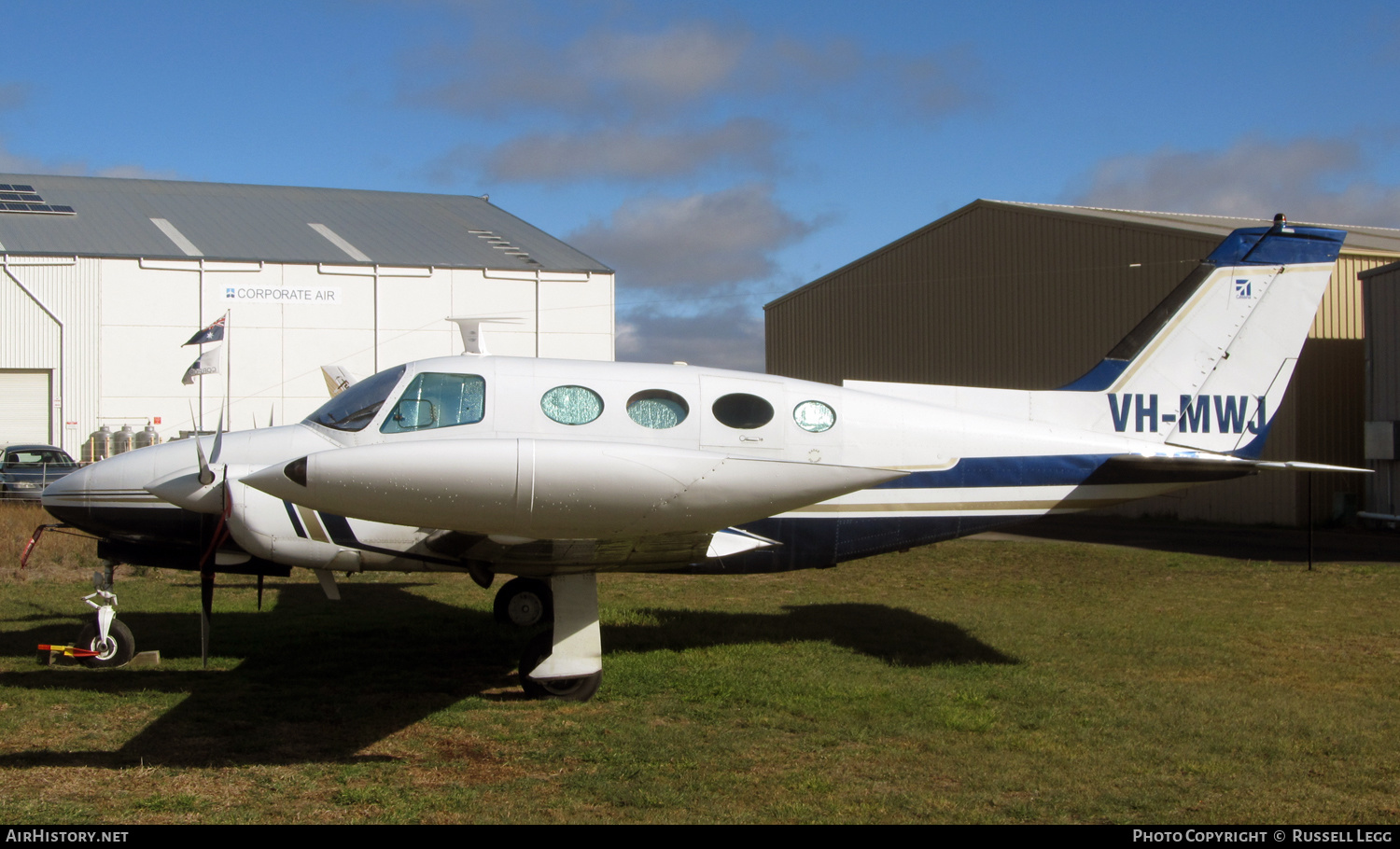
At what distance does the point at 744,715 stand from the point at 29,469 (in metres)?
25.3

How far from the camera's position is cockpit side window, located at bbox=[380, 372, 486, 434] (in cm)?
808

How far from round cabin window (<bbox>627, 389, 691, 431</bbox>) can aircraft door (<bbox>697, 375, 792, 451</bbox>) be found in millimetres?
179

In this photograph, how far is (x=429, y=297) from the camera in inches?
1373

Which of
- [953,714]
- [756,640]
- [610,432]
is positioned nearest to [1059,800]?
[953,714]

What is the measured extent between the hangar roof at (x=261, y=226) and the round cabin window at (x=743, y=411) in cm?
2877

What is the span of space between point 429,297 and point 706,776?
101 ft

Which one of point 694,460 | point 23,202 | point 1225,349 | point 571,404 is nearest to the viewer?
point 694,460

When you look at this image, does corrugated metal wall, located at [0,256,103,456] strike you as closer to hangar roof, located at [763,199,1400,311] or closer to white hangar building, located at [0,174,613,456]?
white hangar building, located at [0,174,613,456]

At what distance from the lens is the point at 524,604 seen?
439 inches

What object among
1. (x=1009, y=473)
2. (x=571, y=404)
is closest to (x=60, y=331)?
(x=571, y=404)

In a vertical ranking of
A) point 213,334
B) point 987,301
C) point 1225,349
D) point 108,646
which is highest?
point 987,301

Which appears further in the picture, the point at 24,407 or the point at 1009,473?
the point at 24,407

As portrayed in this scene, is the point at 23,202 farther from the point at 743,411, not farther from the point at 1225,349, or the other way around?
the point at 1225,349

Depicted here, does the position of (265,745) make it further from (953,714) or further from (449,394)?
(953,714)
